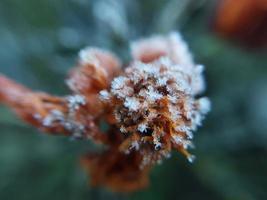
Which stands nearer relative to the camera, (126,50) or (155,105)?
(155,105)

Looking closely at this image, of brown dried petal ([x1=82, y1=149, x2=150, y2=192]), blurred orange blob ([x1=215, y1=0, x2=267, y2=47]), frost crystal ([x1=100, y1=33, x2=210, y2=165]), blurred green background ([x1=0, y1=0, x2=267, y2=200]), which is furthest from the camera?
blurred green background ([x1=0, y1=0, x2=267, y2=200])

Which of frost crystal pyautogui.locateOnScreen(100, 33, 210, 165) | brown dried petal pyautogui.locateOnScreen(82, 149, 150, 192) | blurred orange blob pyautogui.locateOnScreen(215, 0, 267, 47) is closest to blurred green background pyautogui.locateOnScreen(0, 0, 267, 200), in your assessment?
blurred orange blob pyautogui.locateOnScreen(215, 0, 267, 47)

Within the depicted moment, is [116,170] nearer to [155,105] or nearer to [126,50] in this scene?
[155,105]

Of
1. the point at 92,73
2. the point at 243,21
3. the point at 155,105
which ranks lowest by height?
the point at 155,105

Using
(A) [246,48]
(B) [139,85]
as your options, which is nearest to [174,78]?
(B) [139,85]

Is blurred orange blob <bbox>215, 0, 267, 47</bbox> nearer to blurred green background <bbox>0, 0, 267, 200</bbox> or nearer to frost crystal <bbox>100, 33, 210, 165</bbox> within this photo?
blurred green background <bbox>0, 0, 267, 200</bbox>

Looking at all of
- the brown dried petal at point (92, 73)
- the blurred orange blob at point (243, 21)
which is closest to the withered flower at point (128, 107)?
the brown dried petal at point (92, 73)

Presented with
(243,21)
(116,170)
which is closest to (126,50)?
(243,21)
